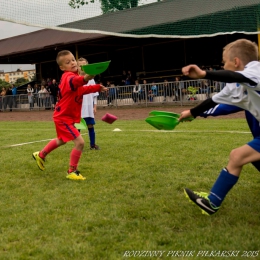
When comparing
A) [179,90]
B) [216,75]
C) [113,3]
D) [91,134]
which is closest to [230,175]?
[216,75]

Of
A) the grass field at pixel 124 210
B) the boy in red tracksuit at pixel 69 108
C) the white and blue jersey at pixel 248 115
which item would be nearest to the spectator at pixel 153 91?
the grass field at pixel 124 210

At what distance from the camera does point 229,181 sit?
12.0ft

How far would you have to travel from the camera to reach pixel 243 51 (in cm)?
360

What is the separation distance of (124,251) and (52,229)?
824mm

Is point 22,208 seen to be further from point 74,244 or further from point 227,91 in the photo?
point 227,91

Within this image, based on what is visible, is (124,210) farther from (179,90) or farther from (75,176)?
(179,90)

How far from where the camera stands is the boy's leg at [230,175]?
11.6 feet

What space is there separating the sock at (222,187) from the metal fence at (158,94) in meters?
14.2

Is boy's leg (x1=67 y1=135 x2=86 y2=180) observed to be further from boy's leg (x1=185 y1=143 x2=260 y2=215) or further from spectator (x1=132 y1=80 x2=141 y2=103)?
spectator (x1=132 y1=80 x2=141 y2=103)

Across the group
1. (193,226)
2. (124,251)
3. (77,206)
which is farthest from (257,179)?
(124,251)

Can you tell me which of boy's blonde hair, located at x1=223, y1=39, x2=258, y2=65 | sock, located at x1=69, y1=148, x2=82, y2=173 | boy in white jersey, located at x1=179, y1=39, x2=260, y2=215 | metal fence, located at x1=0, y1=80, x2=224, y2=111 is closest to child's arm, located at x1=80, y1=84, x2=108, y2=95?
sock, located at x1=69, y1=148, x2=82, y2=173

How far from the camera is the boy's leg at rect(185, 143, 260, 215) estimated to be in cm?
354

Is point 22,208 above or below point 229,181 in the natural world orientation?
below

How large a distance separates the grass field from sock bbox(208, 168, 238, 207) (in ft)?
0.57
